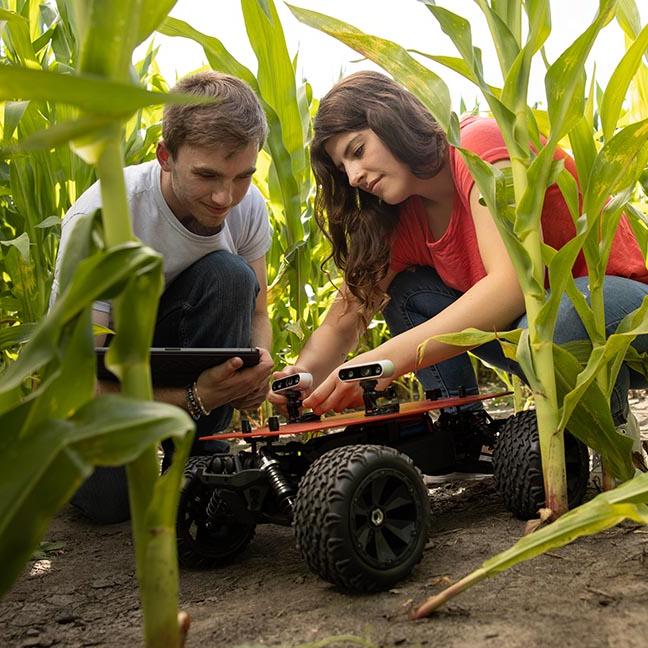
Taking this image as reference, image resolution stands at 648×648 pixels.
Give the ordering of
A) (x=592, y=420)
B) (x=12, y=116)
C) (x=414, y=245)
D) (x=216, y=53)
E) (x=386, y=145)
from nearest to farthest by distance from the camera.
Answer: (x=592, y=420) → (x=386, y=145) → (x=12, y=116) → (x=414, y=245) → (x=216, y=53)

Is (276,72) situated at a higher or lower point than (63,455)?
higher

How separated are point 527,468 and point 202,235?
1023mm

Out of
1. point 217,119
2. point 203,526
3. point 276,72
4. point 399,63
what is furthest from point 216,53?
point 203,526

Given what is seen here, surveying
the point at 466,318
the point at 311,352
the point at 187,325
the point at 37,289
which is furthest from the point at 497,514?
the point at 37,289

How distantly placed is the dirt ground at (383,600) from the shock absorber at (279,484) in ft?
0.38

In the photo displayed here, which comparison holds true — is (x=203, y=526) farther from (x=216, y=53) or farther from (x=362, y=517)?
(x=216, y=53)

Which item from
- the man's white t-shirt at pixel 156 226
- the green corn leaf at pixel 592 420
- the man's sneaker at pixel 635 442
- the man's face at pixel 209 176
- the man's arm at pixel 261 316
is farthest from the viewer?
the man's arm at pixel 261 316

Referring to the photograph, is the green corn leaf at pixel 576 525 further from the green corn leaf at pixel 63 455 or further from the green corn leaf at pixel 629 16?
the green corn leaf at pixel 629 16

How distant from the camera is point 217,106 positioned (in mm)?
1725

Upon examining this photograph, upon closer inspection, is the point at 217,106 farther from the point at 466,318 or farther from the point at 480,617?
the point at 480,617

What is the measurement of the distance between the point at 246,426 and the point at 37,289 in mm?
990

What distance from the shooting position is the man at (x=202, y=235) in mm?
1736

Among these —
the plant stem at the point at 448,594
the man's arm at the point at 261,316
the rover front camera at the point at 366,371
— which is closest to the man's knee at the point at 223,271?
the man's arm at the point at 261,316

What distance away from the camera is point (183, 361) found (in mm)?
1462
